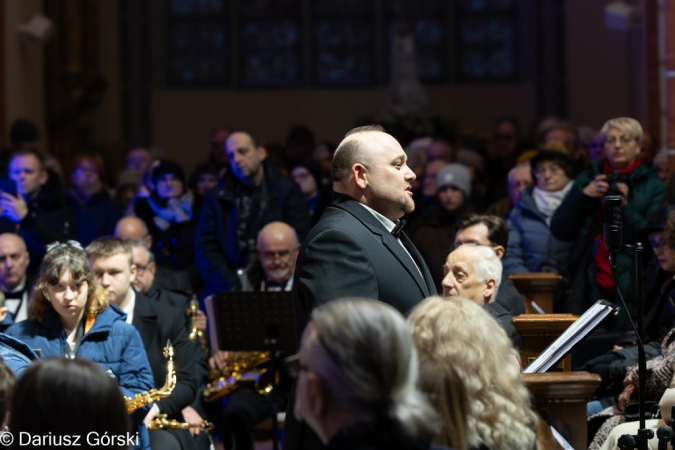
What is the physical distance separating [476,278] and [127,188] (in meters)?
5.47

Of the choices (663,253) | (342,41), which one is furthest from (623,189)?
(342,41)

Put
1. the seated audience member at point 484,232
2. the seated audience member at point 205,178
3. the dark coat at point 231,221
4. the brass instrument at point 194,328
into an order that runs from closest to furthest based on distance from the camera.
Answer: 1. the seated audience member at point 484,232
2. the brass instrument at point 194,328
3. the dark coat at point 231,221
4. the seated audience member at point 205,178

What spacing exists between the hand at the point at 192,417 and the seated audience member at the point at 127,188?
344 cm

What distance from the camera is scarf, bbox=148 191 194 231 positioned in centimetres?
859

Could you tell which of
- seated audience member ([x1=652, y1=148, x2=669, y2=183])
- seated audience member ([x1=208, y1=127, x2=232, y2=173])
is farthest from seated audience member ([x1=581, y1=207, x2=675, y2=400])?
seated audience member ([x1=208, y1=127, x2=232, y2=173])

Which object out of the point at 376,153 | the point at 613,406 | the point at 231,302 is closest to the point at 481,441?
the point at 376,153

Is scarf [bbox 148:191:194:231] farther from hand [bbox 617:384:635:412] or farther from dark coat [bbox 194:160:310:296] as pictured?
hand [bbox 617:384:635:412]

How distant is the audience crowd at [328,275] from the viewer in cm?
268

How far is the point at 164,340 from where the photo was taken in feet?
20.7

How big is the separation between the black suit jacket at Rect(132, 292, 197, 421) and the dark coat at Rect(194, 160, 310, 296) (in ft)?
5.75

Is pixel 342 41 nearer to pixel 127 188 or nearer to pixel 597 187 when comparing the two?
pixel 127 188

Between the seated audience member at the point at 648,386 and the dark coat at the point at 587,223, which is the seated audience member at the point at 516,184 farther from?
the seated audience member at the point at 648,386

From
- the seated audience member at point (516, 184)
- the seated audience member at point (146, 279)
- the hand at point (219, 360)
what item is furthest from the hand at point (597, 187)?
the seated audience member at point (146, 279)

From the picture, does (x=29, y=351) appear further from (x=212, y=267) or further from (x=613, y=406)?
(x=212, y=267)
